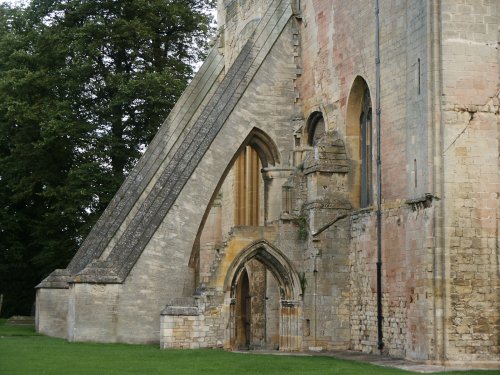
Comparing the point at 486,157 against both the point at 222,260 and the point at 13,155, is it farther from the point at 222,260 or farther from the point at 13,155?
the point at 13,155

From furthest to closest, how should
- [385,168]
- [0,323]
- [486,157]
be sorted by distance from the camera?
[0,323], [385,168], [486,157]

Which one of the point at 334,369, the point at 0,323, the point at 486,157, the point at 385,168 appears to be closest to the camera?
the point at 334,369

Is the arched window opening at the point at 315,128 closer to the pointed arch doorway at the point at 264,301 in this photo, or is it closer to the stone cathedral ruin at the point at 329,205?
the stone cathedral ruin at the point at 329,205

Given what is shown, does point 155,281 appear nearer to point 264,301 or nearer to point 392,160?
point 264,301

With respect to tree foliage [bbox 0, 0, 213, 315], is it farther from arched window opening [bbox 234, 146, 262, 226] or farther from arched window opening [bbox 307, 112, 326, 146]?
arched window opening [bbox 307, 112, 326, 146]

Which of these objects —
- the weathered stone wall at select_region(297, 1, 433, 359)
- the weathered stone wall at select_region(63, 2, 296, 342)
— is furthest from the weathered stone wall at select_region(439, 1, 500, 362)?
the weathered stone wall at select_region(63, 2, 296, 342)

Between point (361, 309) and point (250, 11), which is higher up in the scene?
point (250, 11)

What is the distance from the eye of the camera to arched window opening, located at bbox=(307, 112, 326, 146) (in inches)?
1064

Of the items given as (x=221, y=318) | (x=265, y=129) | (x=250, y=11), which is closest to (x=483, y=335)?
(x=221, y=318)

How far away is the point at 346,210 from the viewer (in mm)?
24734

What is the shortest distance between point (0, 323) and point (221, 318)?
15466 millimetres

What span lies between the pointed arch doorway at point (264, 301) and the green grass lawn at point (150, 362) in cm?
226

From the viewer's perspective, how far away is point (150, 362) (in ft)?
66.4

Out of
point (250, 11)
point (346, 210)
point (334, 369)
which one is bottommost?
point (334, 369)
